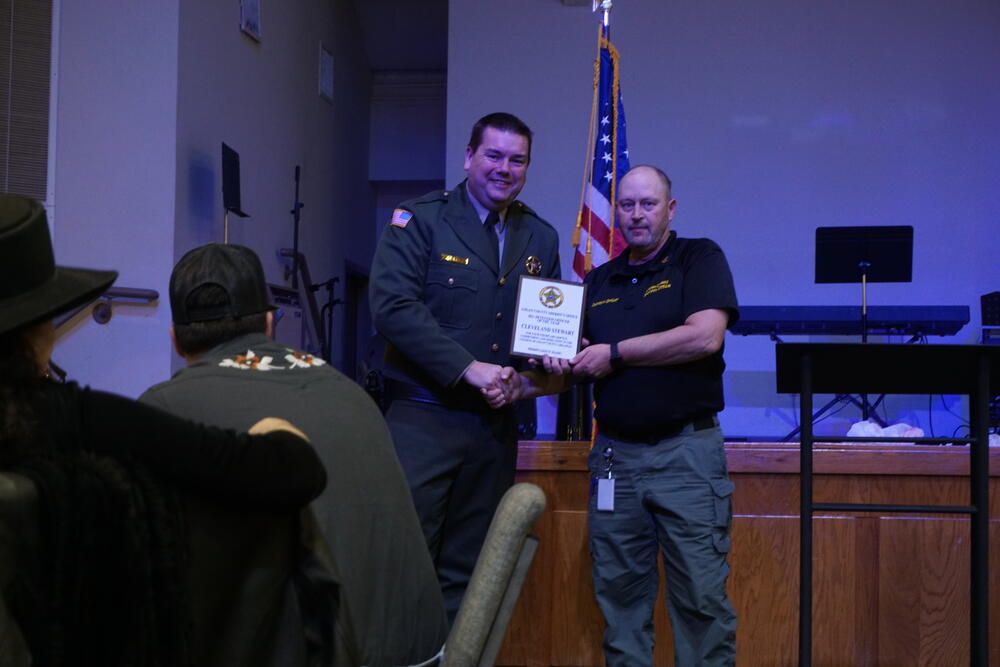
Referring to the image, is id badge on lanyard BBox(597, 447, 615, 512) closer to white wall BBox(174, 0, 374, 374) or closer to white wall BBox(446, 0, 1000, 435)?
white wall BBox(174, 0, 374, 374)

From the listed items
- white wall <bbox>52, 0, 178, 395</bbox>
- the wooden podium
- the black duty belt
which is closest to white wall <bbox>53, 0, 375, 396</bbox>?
white wall <bbox>52, 0, 178, 395</bbox>

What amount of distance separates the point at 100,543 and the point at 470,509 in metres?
1.71

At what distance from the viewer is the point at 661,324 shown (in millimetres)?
2779

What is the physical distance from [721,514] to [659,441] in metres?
0.26

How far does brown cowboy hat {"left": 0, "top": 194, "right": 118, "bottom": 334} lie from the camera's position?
3.36 ft

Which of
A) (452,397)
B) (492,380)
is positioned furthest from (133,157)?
(492,380)

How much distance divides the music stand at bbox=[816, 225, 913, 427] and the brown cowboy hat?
5.15 m

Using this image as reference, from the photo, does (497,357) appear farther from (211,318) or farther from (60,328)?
(60,328)

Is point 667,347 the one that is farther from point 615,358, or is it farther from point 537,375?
point 537,375

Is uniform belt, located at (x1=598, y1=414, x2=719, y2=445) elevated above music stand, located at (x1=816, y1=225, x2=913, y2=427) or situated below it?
below

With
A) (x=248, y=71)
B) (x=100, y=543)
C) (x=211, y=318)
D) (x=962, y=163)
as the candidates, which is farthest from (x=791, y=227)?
(x=100, y=543)

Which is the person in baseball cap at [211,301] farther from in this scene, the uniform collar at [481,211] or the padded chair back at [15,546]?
the uniform collar at [481,211]

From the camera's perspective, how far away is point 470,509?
2629 millimetres

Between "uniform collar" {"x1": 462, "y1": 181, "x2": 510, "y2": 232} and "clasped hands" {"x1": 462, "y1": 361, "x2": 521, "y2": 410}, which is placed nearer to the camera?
"clasped hands" {"x1": 462, "y1": 361, "x2": 521, "y2": 410}
